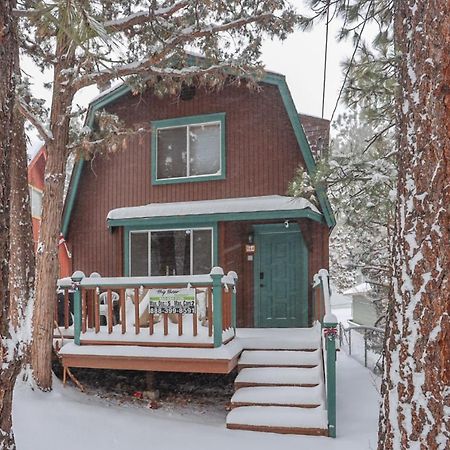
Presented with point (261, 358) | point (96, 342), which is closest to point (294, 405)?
point (261, 358)

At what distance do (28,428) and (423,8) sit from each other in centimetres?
516

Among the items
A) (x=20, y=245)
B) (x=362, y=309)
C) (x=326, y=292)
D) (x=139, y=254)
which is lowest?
(x=362, y=309)

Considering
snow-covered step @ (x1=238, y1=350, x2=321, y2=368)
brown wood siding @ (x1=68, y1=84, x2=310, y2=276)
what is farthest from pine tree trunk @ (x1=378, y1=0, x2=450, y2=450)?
brown wood siding @ (x1=68, y1=84, x2=310, y2=276)

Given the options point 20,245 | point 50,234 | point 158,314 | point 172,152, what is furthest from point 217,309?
point 172,152

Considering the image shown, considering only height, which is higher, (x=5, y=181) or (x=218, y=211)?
(x=218, y=211)

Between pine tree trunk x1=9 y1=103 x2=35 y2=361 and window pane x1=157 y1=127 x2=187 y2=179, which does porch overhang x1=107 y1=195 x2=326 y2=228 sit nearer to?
window pane x1=157 y1=127 x2=187 y2=179

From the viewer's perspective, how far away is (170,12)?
662 cm

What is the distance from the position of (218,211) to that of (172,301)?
2.81 metres

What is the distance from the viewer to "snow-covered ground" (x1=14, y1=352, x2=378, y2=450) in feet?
15.8

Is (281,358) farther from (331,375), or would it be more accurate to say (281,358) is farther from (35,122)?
(35,122)

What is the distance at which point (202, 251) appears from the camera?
9.21m

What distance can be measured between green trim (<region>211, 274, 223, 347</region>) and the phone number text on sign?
0.33 metres

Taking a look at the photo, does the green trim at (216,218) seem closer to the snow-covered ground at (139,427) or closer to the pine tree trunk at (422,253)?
the snow-covered ground at (139,427)

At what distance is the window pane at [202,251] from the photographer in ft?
30.1
